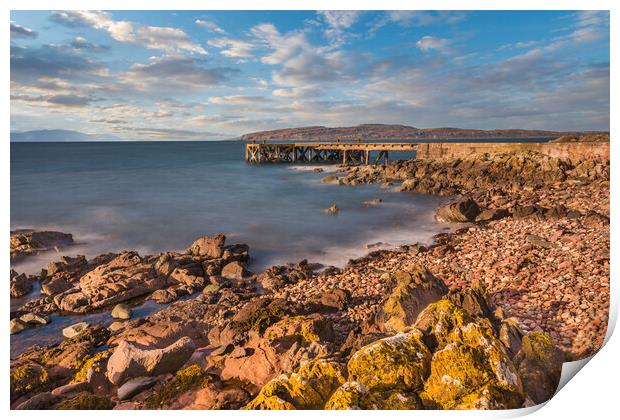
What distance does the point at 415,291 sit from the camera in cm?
571

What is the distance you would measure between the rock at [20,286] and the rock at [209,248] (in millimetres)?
3883

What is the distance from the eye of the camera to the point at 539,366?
169 inches

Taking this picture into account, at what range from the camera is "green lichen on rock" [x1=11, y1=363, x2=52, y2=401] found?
497 cm

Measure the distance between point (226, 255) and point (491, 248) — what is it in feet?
23.4

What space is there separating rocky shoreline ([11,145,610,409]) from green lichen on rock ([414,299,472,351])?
2 cm

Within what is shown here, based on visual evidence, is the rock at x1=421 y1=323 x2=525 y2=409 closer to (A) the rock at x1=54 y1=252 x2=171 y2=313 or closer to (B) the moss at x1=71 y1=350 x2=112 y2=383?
(B) the moss at x1=71 y1=350 x2=112 y2=383

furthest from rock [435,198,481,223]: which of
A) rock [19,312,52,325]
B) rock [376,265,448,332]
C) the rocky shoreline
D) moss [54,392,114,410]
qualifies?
rock [19,312,52,325]

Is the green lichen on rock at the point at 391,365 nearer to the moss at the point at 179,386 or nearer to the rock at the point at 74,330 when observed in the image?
the moss at the point at 179,386

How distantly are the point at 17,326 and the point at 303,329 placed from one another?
5898 millimetres

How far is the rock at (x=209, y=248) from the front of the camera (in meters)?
10.4

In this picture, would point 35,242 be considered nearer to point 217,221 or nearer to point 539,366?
point 217,221

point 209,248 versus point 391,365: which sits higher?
point 391,365

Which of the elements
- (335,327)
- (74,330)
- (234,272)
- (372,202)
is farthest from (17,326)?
(372,202)

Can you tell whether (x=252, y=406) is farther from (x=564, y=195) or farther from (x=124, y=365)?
(x=564, y=195)
